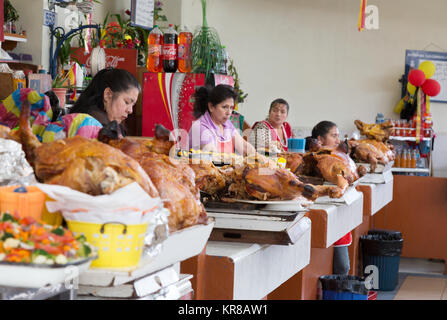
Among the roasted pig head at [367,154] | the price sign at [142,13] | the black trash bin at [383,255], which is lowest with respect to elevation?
the black trash bin at [383,255]

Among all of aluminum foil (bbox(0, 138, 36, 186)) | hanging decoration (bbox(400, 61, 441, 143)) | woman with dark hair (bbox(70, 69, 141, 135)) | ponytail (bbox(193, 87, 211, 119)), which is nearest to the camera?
aluminum foil (bbox(0, 138, 36, 186))

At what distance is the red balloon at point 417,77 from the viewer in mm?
7930

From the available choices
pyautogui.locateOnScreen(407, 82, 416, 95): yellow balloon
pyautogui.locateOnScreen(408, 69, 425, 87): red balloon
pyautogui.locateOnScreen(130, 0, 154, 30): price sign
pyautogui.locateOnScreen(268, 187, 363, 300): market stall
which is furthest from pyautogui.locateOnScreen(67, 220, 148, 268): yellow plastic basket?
pyautogui.locateOnScreen(407, 82, 416, 95): yellow balloon

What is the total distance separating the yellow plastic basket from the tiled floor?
4818 mm

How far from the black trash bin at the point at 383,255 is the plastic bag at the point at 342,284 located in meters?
1.80

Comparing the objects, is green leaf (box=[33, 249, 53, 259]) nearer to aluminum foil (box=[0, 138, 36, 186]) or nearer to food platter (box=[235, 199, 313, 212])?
aluminum foil (box=[0, 138, 36, 186])

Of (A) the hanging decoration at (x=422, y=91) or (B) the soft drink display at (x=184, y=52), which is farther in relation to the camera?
(A) the hanging decoration at (x=422, y=91)

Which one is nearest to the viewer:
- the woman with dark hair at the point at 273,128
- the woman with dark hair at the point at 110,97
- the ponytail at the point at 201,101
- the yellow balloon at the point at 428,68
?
the woman with dark hair at the point at 110,97

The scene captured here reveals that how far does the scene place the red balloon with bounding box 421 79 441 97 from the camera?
7922 mm

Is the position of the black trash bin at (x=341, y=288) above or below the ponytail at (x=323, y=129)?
below

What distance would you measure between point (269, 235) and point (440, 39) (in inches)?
285

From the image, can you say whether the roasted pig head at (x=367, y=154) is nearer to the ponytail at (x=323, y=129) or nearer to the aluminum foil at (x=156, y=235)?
the ponytail at (x=323, y=129)

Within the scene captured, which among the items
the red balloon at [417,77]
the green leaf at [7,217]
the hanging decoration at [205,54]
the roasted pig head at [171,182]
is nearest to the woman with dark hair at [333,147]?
the hanging decoration at [205,54]

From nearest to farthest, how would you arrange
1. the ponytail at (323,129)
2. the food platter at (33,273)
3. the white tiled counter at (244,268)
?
the food platter at (33,273) → the white tiled counter at (244,268) → the ponytail at (323,129)
